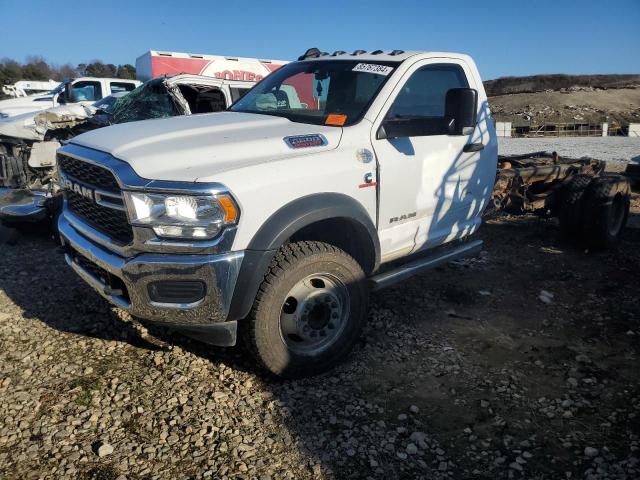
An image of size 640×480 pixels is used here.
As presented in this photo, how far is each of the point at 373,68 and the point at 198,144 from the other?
1548 millimetres

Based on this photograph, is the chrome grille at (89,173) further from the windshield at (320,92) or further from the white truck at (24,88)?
the white truck at (24,88)

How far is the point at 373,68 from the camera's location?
366cm

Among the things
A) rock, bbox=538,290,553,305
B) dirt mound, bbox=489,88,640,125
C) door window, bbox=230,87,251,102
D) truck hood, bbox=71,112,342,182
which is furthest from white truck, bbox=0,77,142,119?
dirt mound, bbox=489,88,640,125

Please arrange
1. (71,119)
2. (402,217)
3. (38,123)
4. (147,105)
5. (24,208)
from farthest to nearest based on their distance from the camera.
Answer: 1. (71,119)
2. (38,123)
3. (147,105)
4. (24,208)
5. (402,217)

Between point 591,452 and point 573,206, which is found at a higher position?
point 573,206

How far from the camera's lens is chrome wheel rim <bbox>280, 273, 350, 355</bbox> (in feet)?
10.1

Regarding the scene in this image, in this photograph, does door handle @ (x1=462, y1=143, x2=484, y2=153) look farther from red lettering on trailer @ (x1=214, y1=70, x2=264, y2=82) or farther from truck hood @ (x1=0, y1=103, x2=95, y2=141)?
red lettering on trailer @ (x1=214, y1=70, x2=264, y2=82)

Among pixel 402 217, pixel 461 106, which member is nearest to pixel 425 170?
pixel 402 217

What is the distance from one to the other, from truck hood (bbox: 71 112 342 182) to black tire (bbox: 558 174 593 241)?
3.96 meters

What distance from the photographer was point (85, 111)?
27.0 feet

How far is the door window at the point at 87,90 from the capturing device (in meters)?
11.1

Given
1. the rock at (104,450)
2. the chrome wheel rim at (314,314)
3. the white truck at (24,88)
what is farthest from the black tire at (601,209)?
the white truck at (24,88)

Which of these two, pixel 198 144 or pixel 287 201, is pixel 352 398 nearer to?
pixel 287 201

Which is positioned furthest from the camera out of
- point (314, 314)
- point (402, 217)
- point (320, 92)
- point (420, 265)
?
point (320, 92)
